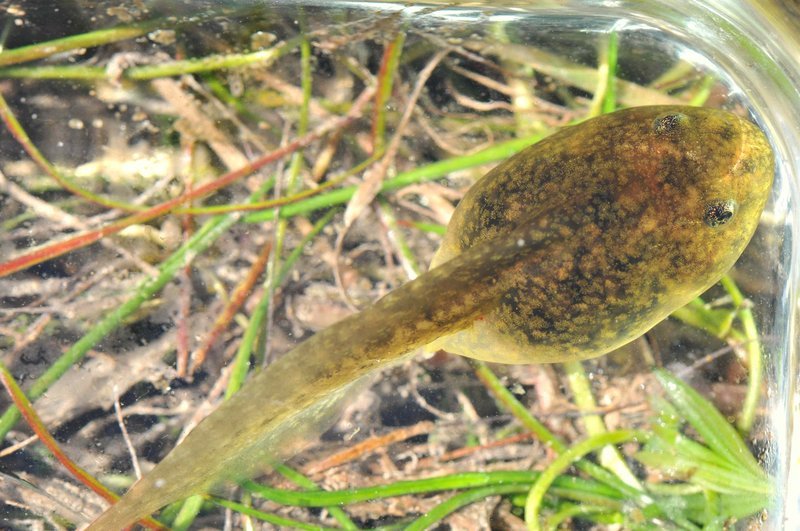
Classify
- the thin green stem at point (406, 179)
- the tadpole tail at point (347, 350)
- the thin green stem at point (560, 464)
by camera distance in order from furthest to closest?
the thin green stem at point (406, 179)
the thin green stem at point (560, 464)
the tadpole tail at point (347, 350)

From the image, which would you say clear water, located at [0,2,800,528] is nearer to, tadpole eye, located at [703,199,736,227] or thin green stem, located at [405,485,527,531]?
thin green stem, located at [405,485,527,531]

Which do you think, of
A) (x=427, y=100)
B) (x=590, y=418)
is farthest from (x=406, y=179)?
(x=590, y=418)

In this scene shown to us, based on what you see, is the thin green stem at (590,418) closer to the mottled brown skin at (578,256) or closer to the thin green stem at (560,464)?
the thin green stem at (560,464)

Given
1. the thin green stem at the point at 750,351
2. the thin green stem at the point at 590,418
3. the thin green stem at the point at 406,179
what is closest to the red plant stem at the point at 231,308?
the thin green stem at the point at 406,179

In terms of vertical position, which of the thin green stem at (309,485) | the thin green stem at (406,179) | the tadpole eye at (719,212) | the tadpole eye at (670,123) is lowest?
the thin green stem at (309,485)

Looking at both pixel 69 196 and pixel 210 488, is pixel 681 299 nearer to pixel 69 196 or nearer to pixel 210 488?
pixel 210 488

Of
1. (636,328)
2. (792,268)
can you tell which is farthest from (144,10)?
(792,268)

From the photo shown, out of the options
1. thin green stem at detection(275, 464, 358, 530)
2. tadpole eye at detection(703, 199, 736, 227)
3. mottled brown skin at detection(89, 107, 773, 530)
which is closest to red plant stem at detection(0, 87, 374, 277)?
mottled brown skin at detection(89, 107, 773, 530)
